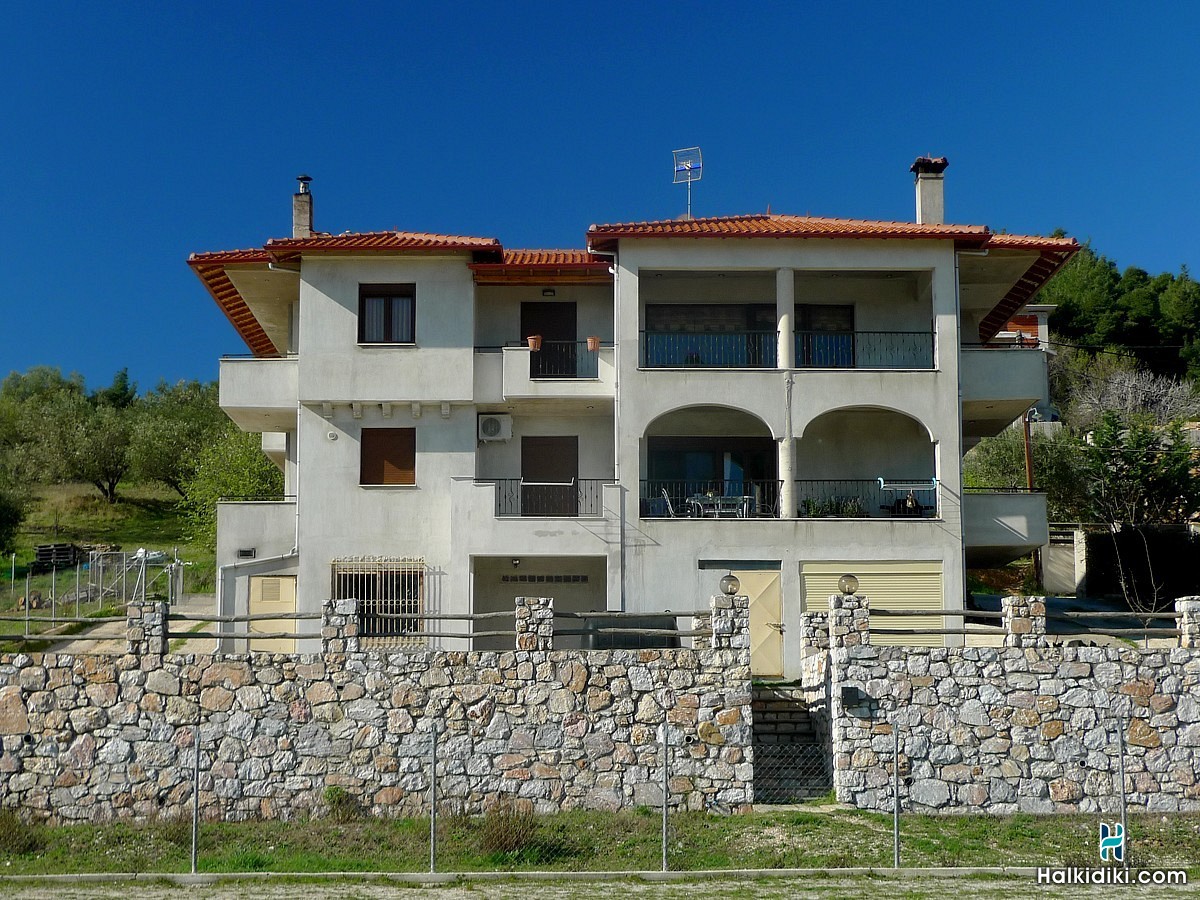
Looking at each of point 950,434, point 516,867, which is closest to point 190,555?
point 950,434

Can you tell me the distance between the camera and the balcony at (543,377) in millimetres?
24797

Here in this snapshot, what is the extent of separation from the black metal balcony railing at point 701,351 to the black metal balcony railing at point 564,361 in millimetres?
1274

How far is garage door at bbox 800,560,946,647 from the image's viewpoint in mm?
→ 23750

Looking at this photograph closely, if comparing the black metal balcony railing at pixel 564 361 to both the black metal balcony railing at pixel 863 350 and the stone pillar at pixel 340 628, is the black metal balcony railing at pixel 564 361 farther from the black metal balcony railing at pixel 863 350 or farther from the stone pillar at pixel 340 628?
the stone pillar at pixel 340 628

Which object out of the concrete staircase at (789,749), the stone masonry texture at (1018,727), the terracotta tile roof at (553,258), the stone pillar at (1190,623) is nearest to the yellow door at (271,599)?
the terracotta tile roof at (553,258)

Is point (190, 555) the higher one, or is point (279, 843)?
point (190, 555)

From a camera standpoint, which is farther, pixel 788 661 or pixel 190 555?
pixel 190 555

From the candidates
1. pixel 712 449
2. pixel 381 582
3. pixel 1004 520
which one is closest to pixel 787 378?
pixel 712 449

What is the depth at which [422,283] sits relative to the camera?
24.9m

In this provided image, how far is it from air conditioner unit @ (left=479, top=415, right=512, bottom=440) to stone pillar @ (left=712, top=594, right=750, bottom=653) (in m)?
10.1

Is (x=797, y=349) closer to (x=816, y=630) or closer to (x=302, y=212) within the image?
(x=816, y=630)

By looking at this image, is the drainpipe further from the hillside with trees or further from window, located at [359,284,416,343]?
the hillside with trees

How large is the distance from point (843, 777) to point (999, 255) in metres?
13.7

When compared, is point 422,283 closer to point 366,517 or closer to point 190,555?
point 366,517
